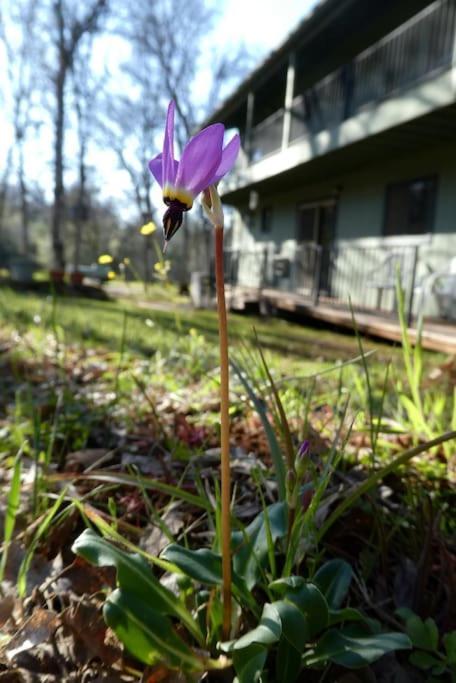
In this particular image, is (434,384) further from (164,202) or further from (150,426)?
(164,202)

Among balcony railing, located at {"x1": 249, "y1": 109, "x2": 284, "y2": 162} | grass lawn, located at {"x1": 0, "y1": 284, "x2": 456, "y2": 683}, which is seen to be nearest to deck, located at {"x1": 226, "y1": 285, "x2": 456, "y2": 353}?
grass lawn, located at {"x1": 0, "y1": 284, "x2": 456, "y2": 683}

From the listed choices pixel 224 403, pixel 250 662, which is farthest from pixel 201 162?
pixel 250 662

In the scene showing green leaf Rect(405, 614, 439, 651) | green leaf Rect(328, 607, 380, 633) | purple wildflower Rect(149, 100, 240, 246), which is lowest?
green leaf Rect(405, 614, 439, 651)

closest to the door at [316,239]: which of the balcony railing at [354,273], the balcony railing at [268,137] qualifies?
the balcony railing at [354,273]

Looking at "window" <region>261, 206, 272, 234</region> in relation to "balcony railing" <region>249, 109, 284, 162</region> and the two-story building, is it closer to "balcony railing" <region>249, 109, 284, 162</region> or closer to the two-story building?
the two-story building

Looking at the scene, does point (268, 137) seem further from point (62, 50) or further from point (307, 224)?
point (62, 50)

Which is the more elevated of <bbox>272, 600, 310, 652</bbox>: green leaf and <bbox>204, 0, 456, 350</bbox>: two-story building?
<bbox>204, 0, 456, 350</bbox>: two-story building

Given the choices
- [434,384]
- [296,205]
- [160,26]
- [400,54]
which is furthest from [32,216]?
[434,384]
